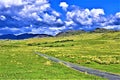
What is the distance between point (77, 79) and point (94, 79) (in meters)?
2.25

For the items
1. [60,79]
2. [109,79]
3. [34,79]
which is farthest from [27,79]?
[109,79]

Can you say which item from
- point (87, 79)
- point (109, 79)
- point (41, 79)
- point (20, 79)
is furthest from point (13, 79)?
point (109, 79)

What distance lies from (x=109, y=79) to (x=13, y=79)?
463 inches

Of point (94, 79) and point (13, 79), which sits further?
point (94, 79)

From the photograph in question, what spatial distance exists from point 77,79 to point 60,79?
211 centimetres

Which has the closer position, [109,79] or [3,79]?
[3,79]

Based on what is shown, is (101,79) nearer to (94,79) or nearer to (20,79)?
(94,79)

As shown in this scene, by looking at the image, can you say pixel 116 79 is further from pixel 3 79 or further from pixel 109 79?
pixel 3 79

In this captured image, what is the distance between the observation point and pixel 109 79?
39.2m

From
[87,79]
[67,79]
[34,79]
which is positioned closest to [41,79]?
[34,79]

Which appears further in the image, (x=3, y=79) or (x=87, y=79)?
(x=87, y=79)

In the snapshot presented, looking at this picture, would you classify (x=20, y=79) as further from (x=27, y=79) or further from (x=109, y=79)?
(x=109, y=79)

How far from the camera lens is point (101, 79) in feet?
128

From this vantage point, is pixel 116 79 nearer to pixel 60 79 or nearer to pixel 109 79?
pixel 109 79
